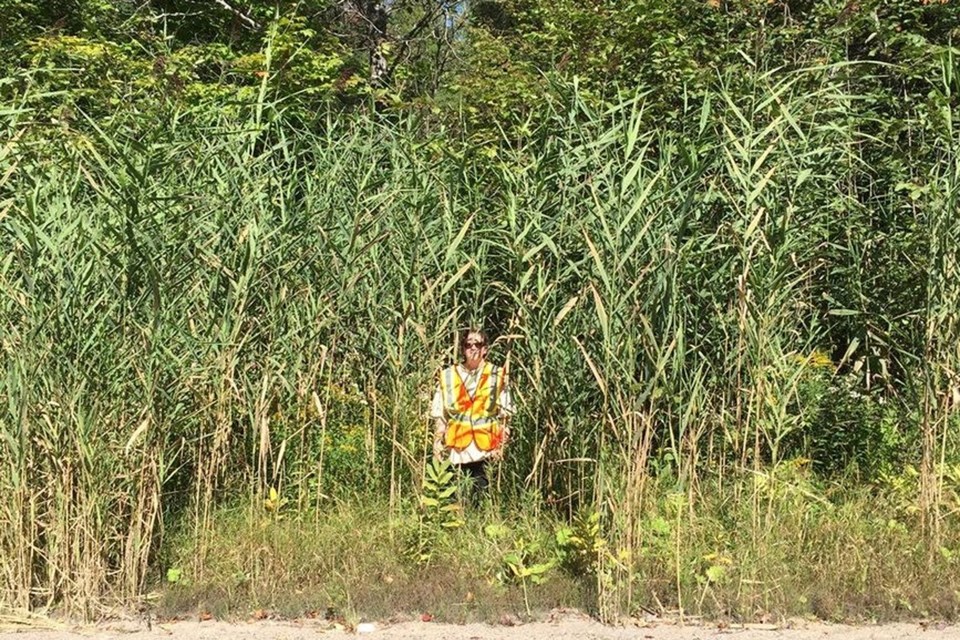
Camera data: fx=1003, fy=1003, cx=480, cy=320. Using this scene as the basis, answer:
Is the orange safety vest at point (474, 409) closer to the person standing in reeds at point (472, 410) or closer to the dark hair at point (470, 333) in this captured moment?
the person standing in reeds at point (472, 410)

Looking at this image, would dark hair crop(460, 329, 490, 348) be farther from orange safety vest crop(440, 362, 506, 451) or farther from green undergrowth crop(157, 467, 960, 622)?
green undergrowth crop(157, 467, 960, 622)

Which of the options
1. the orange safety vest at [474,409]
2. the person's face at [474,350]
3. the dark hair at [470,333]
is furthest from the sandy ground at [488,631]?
the dark hair at [470,333]

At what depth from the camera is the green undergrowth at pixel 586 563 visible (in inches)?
177

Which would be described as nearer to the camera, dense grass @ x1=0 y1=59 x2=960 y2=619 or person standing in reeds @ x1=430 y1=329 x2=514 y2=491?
dense grass @ x1=0 y1=59 x2=960 y2=619

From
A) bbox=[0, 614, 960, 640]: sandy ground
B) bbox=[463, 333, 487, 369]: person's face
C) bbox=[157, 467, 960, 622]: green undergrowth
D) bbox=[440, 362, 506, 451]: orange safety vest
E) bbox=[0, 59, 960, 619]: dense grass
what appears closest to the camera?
bbox=[0, 614, 960, 640]: sandy ground

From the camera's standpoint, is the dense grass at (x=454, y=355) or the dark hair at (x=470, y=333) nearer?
the dense grass at (x=454, y=355)

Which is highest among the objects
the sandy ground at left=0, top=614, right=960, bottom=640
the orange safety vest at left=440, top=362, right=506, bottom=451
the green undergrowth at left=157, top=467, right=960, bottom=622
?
the orange safety vest at left=440, top=362, right=506, bottom=451

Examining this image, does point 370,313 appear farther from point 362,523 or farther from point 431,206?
point 362,523

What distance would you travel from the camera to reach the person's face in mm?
5410

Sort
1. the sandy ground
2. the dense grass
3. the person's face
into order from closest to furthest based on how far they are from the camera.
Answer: the sandy ground
the dense grass
the person's face

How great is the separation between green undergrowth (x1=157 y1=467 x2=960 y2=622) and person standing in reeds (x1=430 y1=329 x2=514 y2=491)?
0.46 meters

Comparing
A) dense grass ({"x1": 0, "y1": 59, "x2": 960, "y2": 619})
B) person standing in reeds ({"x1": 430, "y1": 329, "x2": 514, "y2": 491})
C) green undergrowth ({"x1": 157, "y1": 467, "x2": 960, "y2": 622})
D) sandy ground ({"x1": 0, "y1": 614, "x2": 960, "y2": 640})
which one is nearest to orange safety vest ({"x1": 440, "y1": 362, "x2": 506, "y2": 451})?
person standing in reeds ({"x1": 430, "y1": 329, "x2": 514, "y2": 491})

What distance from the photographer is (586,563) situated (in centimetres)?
467

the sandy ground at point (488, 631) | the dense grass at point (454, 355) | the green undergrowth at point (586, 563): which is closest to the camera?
the sandy ground at point (488, 631)
